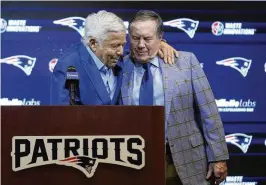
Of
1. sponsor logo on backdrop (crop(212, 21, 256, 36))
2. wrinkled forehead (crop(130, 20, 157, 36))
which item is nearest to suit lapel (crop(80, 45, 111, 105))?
wrinkled forehead (crop(130, 20, 157, 36))

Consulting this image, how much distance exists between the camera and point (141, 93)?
116 inches

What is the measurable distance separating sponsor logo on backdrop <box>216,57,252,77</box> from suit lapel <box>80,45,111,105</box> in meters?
1.95

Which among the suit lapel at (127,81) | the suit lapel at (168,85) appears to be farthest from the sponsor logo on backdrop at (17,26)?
the suit lapel at (168,85)

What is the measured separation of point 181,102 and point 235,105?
6.00ft

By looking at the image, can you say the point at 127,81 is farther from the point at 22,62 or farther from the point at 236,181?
the point at 236,181

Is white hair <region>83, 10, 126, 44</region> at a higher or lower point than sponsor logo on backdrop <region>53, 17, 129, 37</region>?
lower

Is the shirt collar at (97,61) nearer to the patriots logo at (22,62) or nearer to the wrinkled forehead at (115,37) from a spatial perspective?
the wrinkled forehead at (115,37)

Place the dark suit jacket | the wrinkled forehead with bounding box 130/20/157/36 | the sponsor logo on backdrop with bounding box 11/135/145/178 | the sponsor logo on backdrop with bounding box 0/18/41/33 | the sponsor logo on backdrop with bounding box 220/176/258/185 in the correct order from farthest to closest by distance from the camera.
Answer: the sponsor logo on backdrop with bounding box 220/176/258/185
the sponsor logo on backdrop with bounding box 0/18/41/33
the wrinkled forehead with bounding box 130/20/157/36
the dark suit jacket
the sponsor logo on backdrop with bounding box 11/135/145/178

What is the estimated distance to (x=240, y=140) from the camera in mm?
4766

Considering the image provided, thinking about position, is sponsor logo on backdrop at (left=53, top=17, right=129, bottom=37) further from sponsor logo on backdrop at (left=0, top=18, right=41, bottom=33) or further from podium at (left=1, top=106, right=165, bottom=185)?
podium at (left=1, top=106, right=165, bottom=185)

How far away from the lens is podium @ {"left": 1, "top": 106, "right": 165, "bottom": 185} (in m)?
2.29

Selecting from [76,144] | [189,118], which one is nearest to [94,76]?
[189,118]

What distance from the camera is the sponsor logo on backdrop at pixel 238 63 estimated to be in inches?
185

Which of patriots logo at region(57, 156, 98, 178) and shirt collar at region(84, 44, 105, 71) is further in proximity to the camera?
shirt collar at region(84, 44, 105, 71)
